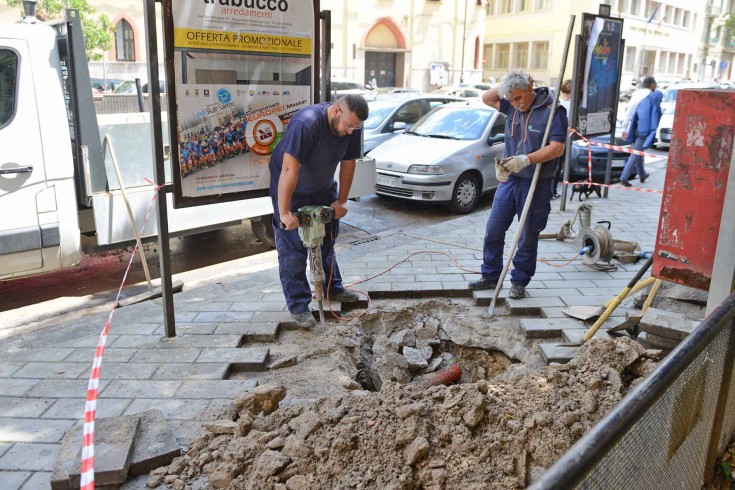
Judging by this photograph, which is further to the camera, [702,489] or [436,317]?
[436,317]

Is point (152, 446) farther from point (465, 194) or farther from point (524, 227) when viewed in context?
point (465, 194)

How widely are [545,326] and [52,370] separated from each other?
3369mm

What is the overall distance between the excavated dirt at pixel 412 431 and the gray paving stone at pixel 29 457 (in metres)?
0.59

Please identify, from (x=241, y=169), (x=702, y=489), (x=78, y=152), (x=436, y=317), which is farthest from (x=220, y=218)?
(x=702, y=489)

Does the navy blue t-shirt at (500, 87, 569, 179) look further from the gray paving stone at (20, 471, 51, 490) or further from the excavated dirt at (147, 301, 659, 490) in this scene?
the gray paving stone at (20, 471, 51, 490)

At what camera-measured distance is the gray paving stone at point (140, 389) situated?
3686 mm

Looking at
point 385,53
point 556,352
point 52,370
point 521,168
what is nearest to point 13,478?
point 52,370

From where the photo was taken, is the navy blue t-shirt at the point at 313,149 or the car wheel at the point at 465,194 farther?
the car wheel at the point at 465,194

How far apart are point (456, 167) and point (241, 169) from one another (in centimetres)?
528

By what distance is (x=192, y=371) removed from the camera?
3.99 meters

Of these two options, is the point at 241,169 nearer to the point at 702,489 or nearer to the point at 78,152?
the point at 78,152

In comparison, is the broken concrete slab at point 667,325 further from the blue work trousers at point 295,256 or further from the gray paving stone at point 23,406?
the gray paving stone at point 23,406

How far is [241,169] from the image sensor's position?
460 cm

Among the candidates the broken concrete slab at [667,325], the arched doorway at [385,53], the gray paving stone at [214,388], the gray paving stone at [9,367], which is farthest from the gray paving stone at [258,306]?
the arched doorway at [385,53]
